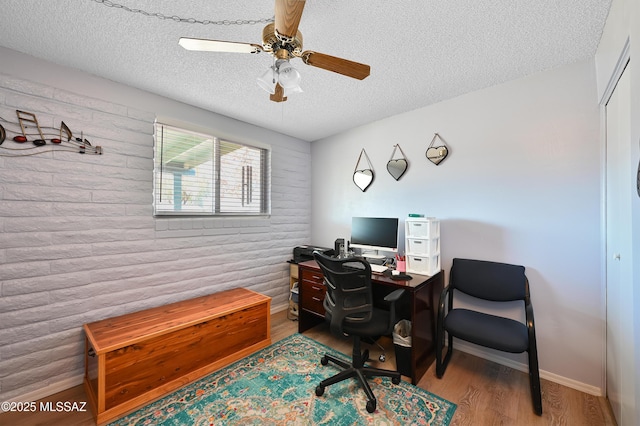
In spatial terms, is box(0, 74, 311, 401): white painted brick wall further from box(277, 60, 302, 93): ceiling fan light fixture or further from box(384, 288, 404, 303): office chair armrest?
box(384, 288, 404, 303): office chair armrest

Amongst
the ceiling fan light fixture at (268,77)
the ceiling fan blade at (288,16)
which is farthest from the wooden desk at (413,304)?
the ceiling fan blade at (288,16)

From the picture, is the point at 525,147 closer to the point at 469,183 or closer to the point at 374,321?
the point at 469,183

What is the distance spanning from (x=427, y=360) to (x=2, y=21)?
3760 mm

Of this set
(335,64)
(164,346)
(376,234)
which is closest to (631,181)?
(335,64)

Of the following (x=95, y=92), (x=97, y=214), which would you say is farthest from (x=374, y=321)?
(x=95, y=92)

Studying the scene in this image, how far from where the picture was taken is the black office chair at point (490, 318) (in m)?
1.68

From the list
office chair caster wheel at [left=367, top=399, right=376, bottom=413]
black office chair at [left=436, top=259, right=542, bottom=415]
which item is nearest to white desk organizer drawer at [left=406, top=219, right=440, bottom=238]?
black office chair at [left=436, top=259, right=542, bottom=415]

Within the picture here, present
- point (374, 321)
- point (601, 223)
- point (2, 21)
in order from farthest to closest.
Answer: point (374, 321) → point (601, 223) → point (2, 21)

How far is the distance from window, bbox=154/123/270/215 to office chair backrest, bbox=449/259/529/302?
229 cm

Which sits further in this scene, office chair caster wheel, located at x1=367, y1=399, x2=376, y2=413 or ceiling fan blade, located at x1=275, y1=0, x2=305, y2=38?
office chair caster wheel, located at x1=367, y1=399, x2=376, y2=413

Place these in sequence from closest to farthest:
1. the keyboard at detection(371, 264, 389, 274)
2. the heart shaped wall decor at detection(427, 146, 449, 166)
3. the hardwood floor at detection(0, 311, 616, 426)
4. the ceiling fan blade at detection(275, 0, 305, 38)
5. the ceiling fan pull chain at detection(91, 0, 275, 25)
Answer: the ceiling fan blade at detection(275, 0, 305, 38) < the ceiling fan pull chain at detection(91, 0, 275, 25) < the hardwood floor at detection(0, 311, 616, 426) < the keyboard at detection(371, 264, 389, 274) < the heart shaped wall decor at detection(427, 146, 449, 166)

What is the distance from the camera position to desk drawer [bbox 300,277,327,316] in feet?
8.45

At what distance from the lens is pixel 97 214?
1.99m

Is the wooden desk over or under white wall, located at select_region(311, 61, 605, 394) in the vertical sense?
under
